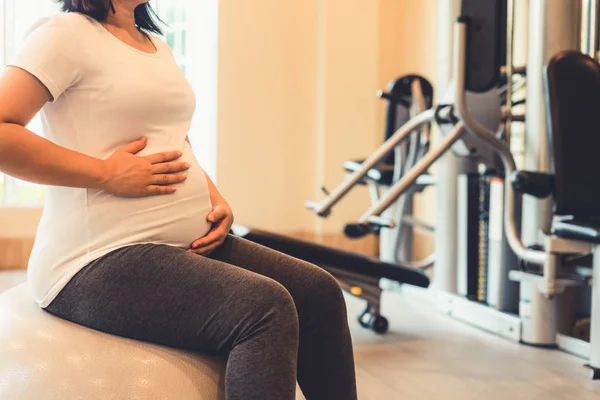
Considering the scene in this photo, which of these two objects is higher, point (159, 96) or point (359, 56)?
point (359, 56)

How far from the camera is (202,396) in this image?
1008 mm

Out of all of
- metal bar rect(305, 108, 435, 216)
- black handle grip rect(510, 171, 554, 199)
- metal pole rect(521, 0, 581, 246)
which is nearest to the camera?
black handle grip rect(510, 171, 554, 199)

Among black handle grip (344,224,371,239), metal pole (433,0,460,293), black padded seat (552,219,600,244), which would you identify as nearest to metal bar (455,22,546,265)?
black padded seat (552,219,600,244)

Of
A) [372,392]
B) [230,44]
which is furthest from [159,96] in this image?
[230,44]

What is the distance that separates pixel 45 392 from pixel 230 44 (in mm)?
3430

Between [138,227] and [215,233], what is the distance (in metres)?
0.17

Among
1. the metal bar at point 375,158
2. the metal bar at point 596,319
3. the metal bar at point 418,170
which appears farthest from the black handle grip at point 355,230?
the metal bar at point 596,319

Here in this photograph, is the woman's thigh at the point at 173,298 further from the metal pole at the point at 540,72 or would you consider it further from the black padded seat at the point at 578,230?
the metal pole at the point at 540,72

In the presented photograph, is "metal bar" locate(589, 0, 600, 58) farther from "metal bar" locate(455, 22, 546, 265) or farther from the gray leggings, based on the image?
the gray leggings

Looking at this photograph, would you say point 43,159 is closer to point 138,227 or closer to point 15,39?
point 138,227

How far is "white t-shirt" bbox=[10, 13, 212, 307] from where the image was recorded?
1.01 meters

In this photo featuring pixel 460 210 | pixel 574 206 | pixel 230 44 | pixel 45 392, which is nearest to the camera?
pixel 45 392

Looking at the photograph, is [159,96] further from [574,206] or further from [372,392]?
[574,206]

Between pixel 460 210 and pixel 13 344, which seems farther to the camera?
pixel 460 210
